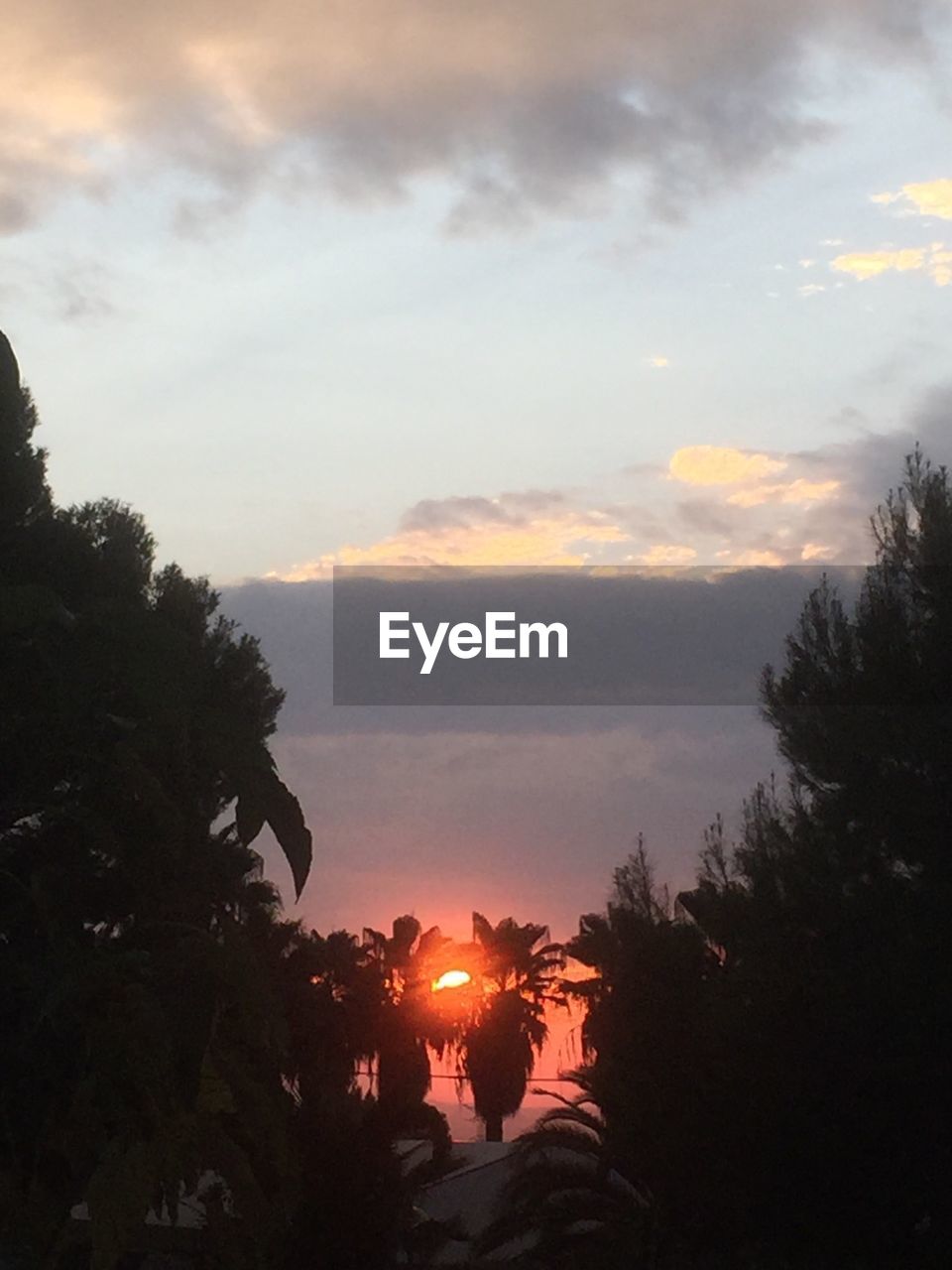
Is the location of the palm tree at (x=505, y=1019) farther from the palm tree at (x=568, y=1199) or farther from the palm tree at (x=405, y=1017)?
the palm tree at (x=568, y=1199)

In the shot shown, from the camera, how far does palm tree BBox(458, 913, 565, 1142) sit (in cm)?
5241

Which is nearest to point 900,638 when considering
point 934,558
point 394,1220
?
point 934,558

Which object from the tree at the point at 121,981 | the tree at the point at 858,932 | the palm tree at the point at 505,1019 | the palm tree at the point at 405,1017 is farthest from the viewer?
the palm tree at the point at 505,1019

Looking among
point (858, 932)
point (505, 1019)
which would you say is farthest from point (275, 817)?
point (505, 1019)

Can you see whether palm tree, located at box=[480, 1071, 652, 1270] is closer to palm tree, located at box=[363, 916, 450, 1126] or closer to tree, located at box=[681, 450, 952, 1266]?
palm tree, located at box=[363, 916, 450, 1126]

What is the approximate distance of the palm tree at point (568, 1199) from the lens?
25875mm

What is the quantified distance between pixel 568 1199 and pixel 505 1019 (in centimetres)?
2780

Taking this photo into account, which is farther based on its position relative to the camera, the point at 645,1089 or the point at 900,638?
the point at 645,1089

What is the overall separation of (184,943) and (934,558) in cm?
1794

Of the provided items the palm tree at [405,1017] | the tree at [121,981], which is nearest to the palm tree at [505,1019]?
the palm tree at [405,1017]

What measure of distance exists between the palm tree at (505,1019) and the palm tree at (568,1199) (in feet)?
81.6

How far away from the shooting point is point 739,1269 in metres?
18.2

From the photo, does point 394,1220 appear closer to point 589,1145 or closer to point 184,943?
point 589,1145

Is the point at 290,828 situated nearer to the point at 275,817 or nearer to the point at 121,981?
the point at 275,817
